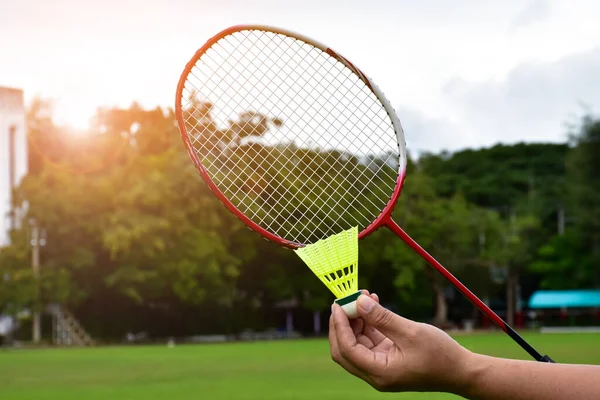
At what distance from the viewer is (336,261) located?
11.1 feet

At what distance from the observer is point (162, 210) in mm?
40500

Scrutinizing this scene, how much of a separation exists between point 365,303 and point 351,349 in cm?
14

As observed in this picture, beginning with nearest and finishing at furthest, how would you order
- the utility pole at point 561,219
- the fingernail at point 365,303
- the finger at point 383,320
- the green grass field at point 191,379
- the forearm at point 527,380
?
1. the forearm at point 527,380
2. the finger at point 383,320
3. the fingernail at point 365,303
4. the green grass field at point 191,379
5. the utility pole at point 561,219

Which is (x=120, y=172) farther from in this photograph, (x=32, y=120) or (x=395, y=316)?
(x=395, y=316)

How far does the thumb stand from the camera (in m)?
2.65

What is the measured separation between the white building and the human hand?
38.4m

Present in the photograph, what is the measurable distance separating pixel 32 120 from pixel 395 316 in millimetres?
42613

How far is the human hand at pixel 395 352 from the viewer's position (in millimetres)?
2557

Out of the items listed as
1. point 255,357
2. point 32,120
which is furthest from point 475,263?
point 255,357

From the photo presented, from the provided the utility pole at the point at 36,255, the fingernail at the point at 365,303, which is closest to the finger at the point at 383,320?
the fingernail at the point at 365,303

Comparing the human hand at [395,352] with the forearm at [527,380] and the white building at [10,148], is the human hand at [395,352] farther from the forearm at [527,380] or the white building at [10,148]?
the white building at [10,148]

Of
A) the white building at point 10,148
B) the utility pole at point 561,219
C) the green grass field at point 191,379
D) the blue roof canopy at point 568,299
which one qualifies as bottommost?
the blue roof canopy at point 568,299

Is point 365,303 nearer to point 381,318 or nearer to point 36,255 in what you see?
point 381,318

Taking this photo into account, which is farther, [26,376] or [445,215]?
[445,215]
